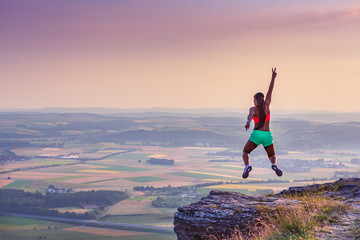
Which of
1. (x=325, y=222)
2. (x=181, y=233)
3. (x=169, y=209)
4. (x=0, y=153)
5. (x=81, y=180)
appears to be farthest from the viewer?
(x=0, y=153)

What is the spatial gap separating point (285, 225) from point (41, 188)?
389 ft

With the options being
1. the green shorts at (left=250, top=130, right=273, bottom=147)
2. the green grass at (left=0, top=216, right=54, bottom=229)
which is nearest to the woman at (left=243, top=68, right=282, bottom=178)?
the green shorts at (left=250, top=130, right=273, bottom=147)

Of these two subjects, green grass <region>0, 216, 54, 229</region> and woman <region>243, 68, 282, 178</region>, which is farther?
green grass <region>0, 216, 54, 229</region>

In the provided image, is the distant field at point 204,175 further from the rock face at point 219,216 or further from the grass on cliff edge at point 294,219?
the grass on cliff edge at point 294,219

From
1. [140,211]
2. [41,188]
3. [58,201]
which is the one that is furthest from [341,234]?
[41,188]

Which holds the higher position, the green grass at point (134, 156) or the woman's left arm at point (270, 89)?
the woman's left arm at point (270, 89)

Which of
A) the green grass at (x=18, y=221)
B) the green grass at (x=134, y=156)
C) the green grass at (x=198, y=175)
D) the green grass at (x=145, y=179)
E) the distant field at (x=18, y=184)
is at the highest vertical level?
the green grass at (x=198, y=175)

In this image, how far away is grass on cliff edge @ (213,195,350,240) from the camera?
10672mm

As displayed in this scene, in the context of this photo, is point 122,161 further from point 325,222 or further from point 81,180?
point 325,222

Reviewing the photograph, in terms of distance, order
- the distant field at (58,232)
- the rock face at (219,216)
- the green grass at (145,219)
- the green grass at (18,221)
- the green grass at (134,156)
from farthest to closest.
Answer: the green grass at (134,156)
the green grass at (18,221)
the green grass at (145,219)
the distant field at (58,232)
the rock face at (219,216)

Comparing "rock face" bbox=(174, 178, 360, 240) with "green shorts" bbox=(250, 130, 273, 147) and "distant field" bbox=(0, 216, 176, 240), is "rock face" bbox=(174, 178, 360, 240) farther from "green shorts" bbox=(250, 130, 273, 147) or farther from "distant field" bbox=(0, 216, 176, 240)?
"distant field" bbox=(0, 216, 176, 240)

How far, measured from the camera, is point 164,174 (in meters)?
143

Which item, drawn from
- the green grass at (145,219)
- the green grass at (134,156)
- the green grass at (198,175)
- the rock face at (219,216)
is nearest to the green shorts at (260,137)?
the rock face at (219,216)

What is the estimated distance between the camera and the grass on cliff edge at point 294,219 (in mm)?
10672
